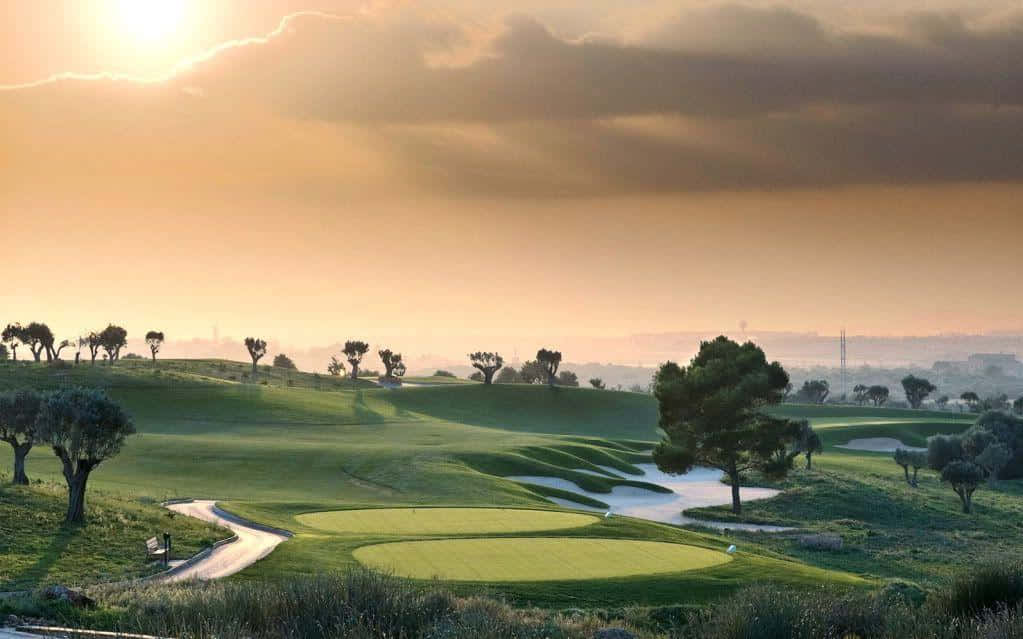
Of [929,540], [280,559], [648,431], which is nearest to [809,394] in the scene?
[648,431]

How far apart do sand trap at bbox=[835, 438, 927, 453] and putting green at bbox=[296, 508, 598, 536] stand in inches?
2992

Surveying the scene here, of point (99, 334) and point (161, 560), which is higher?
point (99, 334)

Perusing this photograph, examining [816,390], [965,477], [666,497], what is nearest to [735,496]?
[666,497]

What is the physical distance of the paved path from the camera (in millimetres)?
31280

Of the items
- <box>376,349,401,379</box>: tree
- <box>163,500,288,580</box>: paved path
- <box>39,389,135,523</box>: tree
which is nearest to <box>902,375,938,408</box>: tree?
<box>376,349,401,379</box>: tree

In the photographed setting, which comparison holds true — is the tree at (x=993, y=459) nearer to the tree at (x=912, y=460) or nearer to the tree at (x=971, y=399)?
the tree at (x=912, y=460)

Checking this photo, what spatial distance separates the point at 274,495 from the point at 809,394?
14668 centimetres

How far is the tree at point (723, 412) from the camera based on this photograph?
67812 mm

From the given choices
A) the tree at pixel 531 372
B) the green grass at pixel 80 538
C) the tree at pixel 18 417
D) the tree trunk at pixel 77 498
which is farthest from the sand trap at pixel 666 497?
the tree at pixel 531 372

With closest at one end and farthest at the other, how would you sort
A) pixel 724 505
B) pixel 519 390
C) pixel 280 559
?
pixel 280 559 < pixel 724 505 < pixel 519 390

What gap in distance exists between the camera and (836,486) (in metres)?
72.9

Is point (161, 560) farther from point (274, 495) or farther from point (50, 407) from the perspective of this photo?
point (274, 495)

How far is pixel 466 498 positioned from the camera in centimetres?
5638

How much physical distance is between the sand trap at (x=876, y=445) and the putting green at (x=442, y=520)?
7599cm
